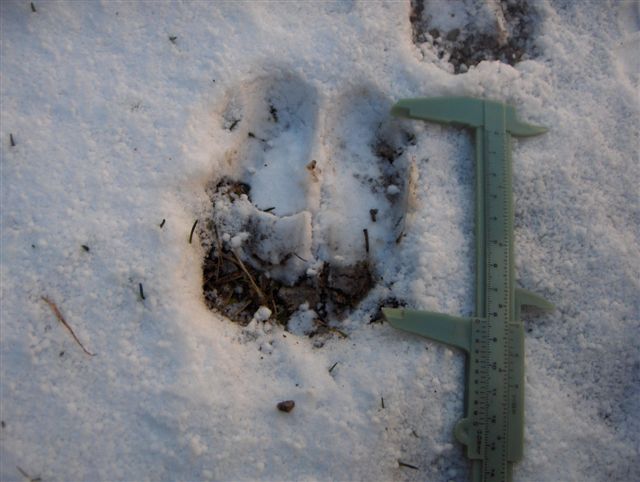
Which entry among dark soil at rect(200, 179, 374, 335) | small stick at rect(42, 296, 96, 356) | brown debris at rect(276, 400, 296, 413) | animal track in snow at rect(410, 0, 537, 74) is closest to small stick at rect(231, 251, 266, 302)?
dark soil at rect(200, 179, 374, 335)

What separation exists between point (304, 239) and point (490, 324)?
756mm

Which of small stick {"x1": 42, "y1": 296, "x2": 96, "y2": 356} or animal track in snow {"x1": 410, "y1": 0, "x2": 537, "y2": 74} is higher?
animal track in snow {"x1": 410, "y1": 0, "x2": 537, "y2": 74}

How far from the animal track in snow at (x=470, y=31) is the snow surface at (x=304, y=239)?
0.18 feet

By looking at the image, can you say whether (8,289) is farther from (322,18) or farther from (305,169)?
(322,18)

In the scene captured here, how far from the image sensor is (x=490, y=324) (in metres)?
2.04

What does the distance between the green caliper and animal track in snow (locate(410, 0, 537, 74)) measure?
1.14 feet

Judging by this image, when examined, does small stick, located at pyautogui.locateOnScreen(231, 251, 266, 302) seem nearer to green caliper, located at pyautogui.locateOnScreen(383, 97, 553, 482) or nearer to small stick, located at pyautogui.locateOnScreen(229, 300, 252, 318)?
small stick, located at pyautogui.locateOnScreen(229, 300, 252, 318)

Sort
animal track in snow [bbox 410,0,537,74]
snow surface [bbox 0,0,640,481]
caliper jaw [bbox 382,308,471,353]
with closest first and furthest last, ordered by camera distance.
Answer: snow surface [bbox 0,0,640,481]
caliper jaw [bbox 382,308,471,353]
animal track in snow [bbox 410,0,537,74]

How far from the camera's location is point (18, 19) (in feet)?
7.23

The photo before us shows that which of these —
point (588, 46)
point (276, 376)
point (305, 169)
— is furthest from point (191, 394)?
point (588, 46)

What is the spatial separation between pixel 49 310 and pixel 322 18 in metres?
1.56

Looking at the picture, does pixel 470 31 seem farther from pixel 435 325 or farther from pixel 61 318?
pixel 61 318

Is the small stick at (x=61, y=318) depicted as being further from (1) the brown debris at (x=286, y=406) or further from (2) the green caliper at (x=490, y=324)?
(2) the green caliper at (x=490, y=324)

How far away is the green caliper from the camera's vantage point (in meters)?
1.96
